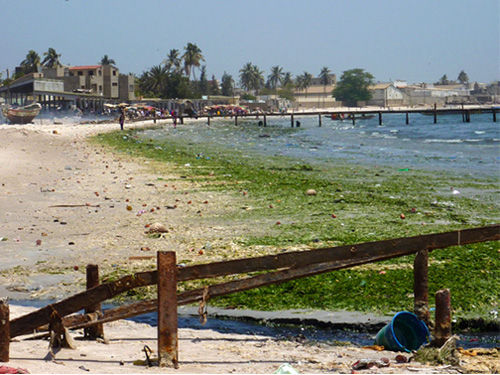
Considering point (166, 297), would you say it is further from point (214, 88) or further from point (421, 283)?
point (214, 88)

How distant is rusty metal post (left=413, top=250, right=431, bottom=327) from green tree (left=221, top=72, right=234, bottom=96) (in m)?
166

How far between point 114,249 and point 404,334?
5.46m

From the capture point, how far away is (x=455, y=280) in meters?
8.49

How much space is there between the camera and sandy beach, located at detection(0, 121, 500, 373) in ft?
18.1

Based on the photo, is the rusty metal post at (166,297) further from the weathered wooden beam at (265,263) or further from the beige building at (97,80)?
the beige building at (97,80)

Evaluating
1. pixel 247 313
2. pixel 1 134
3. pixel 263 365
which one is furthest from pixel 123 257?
pixel 1 134

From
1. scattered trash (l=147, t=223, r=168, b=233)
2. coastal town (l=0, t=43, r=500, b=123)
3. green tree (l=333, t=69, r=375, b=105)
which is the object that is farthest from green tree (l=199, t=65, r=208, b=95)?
scattered trash (l=147, t=223, r=168, b=233)

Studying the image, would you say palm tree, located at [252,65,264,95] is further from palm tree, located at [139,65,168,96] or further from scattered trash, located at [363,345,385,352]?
scattered trash, located at [363,345,385,352]

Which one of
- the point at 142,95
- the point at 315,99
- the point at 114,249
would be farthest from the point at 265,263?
the point at 315,99

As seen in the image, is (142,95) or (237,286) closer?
(237,286)

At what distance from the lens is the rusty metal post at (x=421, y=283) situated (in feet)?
20.1

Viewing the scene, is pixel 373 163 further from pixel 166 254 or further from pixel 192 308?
pixel 166 254

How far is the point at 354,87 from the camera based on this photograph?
595ft

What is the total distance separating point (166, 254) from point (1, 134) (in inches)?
1341
